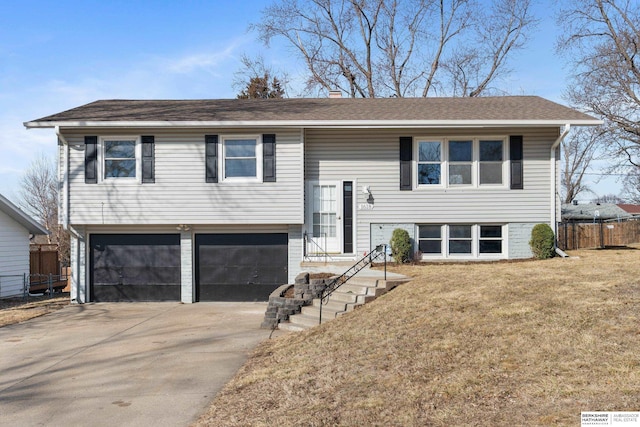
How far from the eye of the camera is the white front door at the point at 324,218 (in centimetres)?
1430

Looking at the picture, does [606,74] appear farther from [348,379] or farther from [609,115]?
[348,379]

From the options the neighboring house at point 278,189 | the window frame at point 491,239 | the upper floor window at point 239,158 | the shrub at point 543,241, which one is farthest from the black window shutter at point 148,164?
the shrub at point 543,241

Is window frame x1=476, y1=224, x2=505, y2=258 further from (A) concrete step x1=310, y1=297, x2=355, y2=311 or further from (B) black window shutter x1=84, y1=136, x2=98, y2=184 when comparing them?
(B) black window shutter x1=84, y1=136, x2=98, y2=184

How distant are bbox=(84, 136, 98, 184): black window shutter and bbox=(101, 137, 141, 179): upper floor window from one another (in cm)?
18

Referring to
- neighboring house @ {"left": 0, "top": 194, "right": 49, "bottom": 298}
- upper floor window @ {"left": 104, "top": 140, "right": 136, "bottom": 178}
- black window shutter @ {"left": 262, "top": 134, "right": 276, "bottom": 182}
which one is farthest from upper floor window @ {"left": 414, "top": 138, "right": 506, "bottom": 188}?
neighboring house @ {"left": 0, "top": 194, "right": 49, "bottom": 298}

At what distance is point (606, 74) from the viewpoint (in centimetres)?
2552

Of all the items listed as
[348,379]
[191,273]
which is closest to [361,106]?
[191,273]

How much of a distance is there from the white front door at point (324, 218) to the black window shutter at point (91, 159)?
5.84m

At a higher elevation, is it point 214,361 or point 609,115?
point 609,115

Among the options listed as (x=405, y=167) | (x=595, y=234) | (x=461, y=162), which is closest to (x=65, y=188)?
(x=405, y=167)

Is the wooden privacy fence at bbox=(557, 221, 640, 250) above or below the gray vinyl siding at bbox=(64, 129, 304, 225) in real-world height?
below

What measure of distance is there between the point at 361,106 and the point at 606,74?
660 inches

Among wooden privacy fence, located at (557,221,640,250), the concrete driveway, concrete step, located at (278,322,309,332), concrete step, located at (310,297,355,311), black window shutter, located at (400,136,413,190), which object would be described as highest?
black window shutter, located at (400,136,413,190)

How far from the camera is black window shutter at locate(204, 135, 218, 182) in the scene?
13.8 metres
